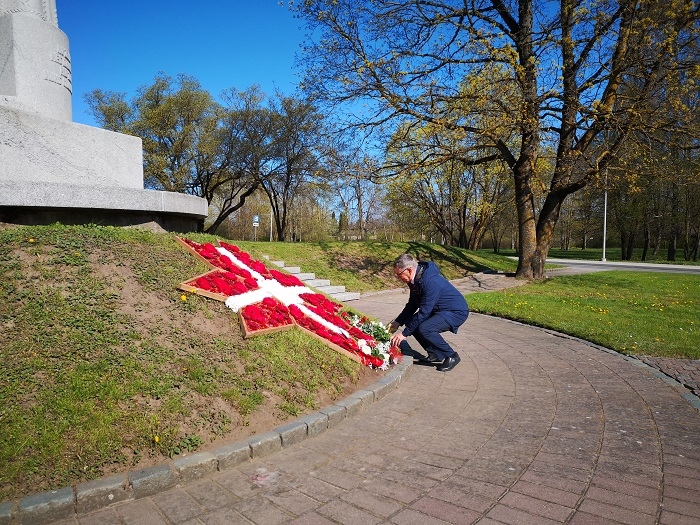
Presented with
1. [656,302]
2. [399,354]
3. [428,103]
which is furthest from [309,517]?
[428,103]

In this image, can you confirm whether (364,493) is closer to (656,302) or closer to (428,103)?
(656,302)

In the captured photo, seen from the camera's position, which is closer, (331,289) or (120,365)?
(120,365)

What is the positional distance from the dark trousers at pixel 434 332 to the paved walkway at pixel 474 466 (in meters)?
0.56

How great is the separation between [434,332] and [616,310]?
6.92 meters

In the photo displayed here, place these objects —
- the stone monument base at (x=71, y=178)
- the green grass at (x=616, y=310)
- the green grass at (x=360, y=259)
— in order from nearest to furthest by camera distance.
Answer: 1. the stone monument base at (x=71, y=178)
2. the green grass at (x=616, y=310)
3. the green grass at (x=360, y=259)

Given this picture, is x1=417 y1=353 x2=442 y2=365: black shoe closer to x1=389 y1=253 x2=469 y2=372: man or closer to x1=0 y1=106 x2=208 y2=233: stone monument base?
x1=389 y1=253 x2=469 y2=372: man

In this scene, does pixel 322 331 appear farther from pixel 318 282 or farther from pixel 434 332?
pixel 318 282

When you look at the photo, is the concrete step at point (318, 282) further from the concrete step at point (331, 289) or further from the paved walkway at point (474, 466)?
the paved walkway at point (474, 466)

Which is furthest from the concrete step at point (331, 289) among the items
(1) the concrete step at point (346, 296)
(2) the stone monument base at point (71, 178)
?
(2) the stone monument base at point (71, 178)

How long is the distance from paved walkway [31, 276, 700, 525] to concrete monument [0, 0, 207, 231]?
3995mm

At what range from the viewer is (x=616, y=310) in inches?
400

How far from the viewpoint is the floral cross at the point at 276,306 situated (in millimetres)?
4945

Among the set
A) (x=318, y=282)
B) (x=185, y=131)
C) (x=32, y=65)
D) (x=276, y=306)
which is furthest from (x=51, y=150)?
(x=185, y=131)

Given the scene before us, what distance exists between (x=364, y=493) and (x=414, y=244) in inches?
722
